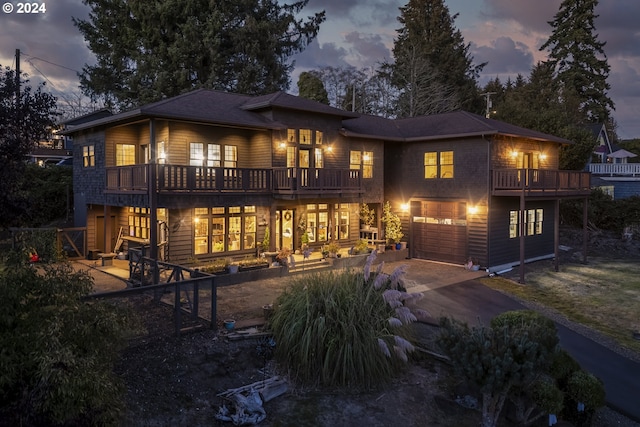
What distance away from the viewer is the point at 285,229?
778 inches

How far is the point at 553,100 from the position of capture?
46.4m

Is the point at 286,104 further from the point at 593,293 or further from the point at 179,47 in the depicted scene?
the point at 179,47

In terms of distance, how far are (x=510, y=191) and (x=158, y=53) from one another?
25345 millimetres

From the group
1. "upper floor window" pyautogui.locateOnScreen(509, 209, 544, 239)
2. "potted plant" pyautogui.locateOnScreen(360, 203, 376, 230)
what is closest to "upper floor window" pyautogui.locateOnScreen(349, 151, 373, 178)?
"potted plant" pyautogui.locateOnScreen(360, 203, 376, 230)

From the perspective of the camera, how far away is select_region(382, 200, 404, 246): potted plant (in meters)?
21.5

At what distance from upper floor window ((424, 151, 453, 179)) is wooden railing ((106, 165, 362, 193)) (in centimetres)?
415

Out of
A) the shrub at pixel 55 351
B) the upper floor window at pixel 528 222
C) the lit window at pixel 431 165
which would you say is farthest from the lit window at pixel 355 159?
the shrub at pixel 55 351

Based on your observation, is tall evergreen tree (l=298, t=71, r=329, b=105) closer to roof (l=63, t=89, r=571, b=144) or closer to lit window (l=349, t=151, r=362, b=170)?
roof (l=63, t=89, r=571, b=144)

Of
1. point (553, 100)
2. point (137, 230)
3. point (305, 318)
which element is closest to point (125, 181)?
point (137, 230)

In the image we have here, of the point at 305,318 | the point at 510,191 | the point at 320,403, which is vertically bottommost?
the point at 320,403

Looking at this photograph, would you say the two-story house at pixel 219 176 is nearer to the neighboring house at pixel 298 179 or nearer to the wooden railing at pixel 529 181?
the neighboring house at pixel 298 179

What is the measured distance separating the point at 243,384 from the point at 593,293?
13410 millimetres

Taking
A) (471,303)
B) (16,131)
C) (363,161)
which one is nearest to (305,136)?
(363,161)

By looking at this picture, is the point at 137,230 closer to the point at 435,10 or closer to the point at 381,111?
the point at 381,111
